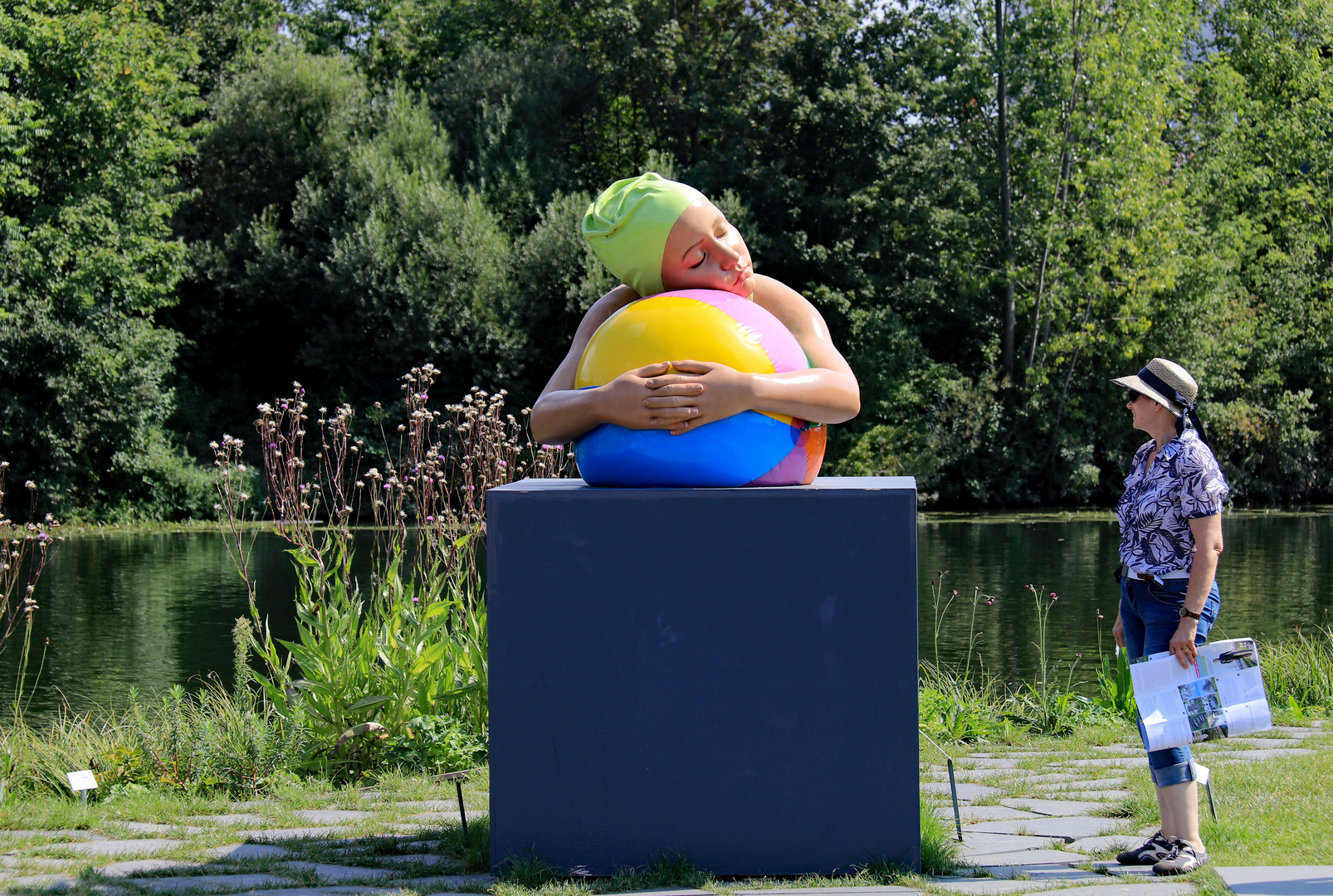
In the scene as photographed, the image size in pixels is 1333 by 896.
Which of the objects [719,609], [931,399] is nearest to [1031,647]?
[719,609]

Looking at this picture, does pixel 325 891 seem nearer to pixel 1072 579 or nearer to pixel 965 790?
pixel 965 790

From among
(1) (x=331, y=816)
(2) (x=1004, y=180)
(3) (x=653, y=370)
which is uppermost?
(2) (x=1004, y=180)

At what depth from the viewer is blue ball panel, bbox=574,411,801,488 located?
380 cm

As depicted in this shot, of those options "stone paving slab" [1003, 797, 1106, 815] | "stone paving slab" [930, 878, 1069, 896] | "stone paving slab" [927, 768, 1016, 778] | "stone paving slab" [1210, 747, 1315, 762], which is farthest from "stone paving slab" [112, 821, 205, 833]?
"stone paving slab" [1210, 747, 1315, 762]

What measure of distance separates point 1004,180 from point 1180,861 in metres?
24.1

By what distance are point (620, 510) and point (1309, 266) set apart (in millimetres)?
28788

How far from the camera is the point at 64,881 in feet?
12.2

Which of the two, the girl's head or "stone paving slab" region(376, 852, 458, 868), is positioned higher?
the girl's head

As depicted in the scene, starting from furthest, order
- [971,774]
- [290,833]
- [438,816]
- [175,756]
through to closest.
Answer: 1. [971,774]
2. [175,756]
3. [438,816]
4. [290,833]

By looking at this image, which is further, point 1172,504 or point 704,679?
point 1172,504

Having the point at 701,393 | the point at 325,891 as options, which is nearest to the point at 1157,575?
the point at 701,393

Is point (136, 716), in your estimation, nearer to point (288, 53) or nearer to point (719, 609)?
point (719, 609)

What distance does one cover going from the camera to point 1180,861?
3.70m

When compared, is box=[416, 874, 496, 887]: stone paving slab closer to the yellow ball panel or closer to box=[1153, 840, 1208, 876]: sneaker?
the yellow ball panel
